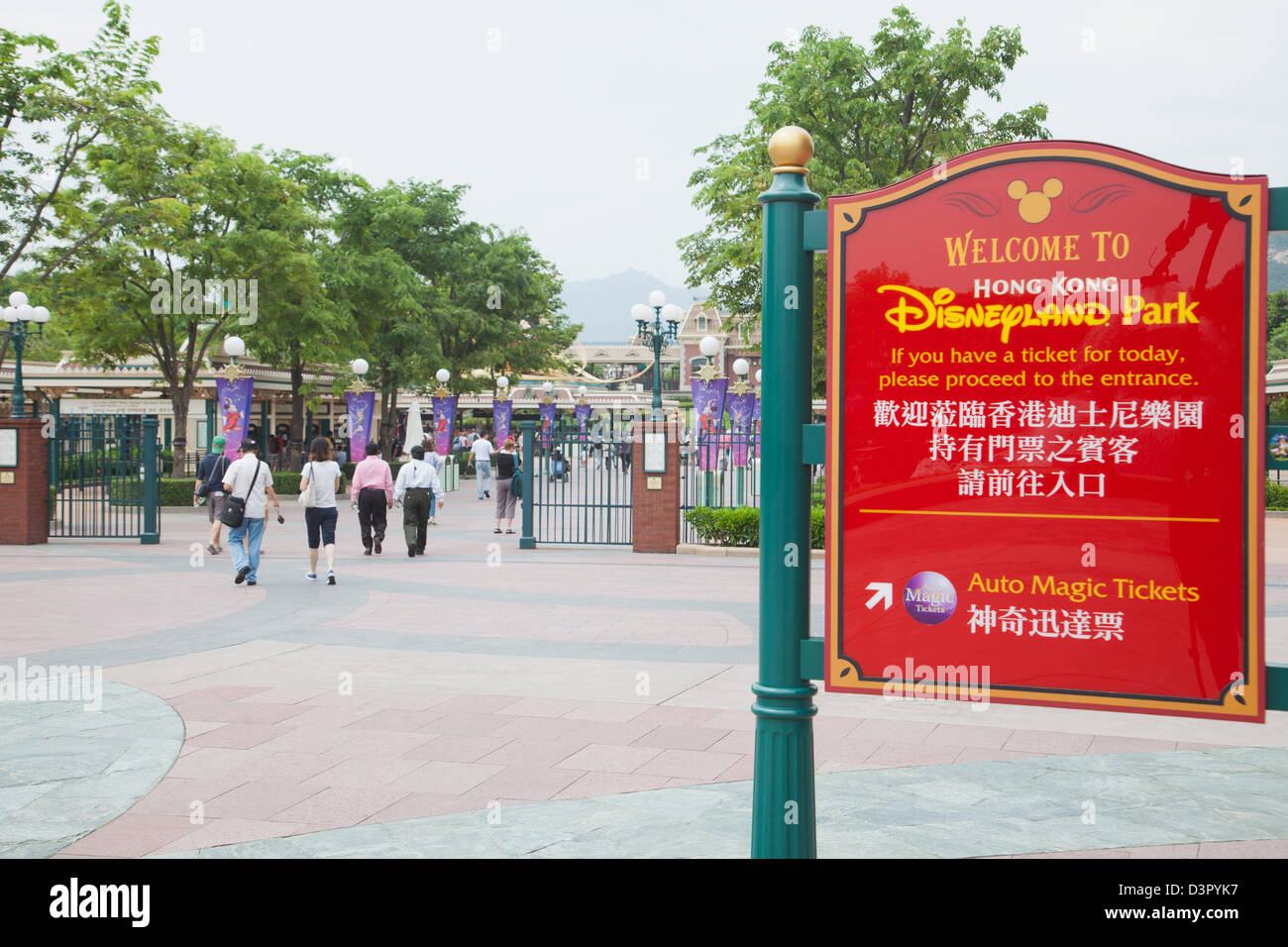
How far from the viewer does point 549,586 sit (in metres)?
13.0

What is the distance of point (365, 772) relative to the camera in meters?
5.62

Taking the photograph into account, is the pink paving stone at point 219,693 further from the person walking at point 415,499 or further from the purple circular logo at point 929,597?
the person walking at point 415,499

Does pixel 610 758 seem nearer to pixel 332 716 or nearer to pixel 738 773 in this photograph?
pixel 738 773

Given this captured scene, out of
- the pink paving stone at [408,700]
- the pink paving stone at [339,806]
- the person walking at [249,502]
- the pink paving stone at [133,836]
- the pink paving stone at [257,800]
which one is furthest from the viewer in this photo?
the person walking at [249,502]

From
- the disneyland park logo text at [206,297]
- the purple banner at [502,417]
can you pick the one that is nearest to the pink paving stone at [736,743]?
the disneyland park logo text at [206,297]

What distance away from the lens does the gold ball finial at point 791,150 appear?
334 cm

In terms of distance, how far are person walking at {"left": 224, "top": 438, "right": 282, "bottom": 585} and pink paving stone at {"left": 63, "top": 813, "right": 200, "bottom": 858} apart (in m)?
7.79

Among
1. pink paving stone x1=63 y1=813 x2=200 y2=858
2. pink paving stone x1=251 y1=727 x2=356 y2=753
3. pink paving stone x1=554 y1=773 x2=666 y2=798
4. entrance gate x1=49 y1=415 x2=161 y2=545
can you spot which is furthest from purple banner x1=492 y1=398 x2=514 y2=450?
pink paving stone x1=63 y1=813 x2=200 y2=858

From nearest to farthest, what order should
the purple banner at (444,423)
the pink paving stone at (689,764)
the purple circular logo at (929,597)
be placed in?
the purple circular logo at (929,597)
the pink paving stone at (689,764)
the purple banner at (444,423)

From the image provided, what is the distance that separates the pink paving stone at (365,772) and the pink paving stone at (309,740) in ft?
1.03

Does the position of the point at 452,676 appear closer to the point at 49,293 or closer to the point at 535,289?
the point at 49,293

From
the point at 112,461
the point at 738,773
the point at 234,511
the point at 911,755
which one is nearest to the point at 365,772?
the point at 738,773

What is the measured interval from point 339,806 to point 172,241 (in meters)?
20.6

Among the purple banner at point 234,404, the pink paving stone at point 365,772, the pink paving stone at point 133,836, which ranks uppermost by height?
the purple banner at point 234,404
